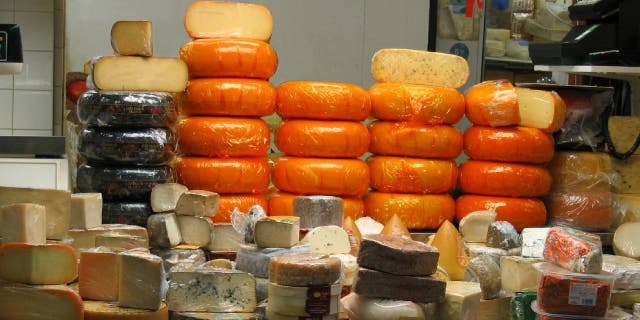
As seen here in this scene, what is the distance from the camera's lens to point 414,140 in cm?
412

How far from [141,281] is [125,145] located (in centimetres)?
127

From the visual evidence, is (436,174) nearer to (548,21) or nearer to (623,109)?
(623,109)

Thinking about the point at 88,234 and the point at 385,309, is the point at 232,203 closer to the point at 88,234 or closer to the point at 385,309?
the point at 88,234

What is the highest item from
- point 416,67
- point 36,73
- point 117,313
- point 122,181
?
point 416,67

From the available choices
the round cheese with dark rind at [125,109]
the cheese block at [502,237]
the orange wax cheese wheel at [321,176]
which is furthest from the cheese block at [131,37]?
the cheese block at [502,237]

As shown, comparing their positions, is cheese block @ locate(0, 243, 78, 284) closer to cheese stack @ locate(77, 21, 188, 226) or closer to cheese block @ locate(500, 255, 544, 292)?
cheese stack @ locate(77, 21, 188, 226)

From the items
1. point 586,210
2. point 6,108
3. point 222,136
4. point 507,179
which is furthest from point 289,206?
point 6,108

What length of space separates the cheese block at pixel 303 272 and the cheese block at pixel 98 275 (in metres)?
0.47

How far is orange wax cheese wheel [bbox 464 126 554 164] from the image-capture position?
13.4ft

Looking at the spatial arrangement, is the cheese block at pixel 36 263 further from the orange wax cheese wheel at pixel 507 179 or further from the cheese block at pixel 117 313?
the orange wax cheese wheel at pixel 507 179

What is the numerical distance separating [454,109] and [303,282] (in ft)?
6.22

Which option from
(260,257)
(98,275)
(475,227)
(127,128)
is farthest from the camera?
(127,128)

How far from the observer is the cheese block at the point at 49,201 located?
2.74 meters

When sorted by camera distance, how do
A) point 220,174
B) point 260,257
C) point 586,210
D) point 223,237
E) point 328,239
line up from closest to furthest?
point 260,257 → point 328,239 → point 223,237 → point 220,174 → point 586,210
